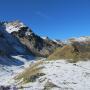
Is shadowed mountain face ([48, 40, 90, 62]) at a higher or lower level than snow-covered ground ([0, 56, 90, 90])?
higher

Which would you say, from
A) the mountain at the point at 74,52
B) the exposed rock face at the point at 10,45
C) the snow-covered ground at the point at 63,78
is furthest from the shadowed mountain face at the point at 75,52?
the exposed rock face at the point at 10,45

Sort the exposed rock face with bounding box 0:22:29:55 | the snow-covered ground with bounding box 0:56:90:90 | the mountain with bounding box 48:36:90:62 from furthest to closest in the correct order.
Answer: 1. the exposed rock face with bounding box 0:22:29:55
2. the mountain with bounding box 48:36:90:62
3. the snow-covered ground with bounding box 0:56:90:90

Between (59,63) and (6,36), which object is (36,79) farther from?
(6,36)

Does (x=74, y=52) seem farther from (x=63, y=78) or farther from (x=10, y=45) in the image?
(x=10, y=45)

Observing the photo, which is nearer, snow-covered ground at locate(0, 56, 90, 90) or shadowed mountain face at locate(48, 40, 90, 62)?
snow-covered ground at locate(0, 56, 90, 90)

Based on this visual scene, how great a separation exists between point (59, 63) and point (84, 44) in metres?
11.6

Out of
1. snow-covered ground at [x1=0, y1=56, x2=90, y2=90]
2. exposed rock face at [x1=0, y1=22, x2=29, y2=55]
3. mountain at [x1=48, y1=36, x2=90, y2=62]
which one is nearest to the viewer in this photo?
snow-covered ground at [x1=0, y1=56, x2=90, y2=90]

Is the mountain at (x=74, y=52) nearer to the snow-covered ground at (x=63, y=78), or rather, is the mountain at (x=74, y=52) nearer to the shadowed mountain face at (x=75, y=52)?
the shadowed mountain face at (x=75, y=52)

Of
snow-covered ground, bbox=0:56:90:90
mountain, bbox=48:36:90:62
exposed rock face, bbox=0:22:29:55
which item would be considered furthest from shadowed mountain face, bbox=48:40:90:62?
exposed rock face, bbox=0:22:29:55

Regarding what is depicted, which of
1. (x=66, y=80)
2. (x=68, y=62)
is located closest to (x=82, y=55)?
(x=68, y=62)

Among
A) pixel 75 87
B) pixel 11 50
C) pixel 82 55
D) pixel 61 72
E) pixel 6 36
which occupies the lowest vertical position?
pixel 75 87

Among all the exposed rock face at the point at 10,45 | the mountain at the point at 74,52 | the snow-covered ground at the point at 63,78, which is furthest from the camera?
the exposed rock face at the point at 10,45

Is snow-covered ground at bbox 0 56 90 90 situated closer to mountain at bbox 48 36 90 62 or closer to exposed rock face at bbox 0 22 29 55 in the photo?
mountain at bbox 48 36 90 62

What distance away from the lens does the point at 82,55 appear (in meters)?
41.1
